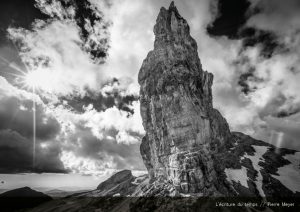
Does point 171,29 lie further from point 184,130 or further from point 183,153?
point 183,153

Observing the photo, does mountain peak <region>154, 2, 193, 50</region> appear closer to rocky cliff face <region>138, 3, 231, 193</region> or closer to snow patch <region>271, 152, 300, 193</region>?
rocky cliff face <region>138, 3, 231, 193</region>

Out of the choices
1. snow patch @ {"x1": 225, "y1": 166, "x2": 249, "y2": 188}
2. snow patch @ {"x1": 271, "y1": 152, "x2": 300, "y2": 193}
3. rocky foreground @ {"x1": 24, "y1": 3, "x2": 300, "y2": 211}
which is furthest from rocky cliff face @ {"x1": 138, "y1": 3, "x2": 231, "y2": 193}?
snow patch @ {"x1": 271, "y1": 152, "x2": 300, "y2": 193}

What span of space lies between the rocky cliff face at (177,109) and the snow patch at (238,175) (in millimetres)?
21039

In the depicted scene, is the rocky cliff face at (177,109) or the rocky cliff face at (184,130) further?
the rocky cliff face at (177,109)

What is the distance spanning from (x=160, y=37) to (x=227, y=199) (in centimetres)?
13036

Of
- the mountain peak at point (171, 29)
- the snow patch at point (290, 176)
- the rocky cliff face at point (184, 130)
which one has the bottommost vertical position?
the snow patch at point (290, 176)

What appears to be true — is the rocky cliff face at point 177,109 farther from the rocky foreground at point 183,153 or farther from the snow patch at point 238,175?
the snow patch at point 238,175

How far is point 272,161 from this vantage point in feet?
652

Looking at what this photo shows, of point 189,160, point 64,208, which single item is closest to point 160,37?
point 189,160

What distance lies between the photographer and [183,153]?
150375 mm

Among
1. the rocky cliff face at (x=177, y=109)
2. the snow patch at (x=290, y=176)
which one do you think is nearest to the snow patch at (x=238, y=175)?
the rocky cliff face at (x=177, y=109)

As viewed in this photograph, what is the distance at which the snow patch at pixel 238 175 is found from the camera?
164625mm

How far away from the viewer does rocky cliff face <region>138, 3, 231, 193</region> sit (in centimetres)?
14675

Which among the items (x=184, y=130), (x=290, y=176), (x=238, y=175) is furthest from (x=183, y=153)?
(x=290, y=176)
